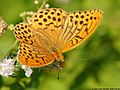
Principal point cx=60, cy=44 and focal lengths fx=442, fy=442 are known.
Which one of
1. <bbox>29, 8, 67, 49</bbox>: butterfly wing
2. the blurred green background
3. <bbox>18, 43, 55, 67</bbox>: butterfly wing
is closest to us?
<bbox>18, 43, 55, 67</bbox>: butterfly wing

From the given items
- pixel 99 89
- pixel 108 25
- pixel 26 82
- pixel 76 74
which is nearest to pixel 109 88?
pixel 99 89

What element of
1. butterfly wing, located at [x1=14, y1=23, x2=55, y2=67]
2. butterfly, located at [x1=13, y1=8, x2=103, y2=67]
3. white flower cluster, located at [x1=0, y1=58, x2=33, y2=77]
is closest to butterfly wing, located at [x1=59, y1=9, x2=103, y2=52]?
butterfly, located at [x1=13, y1=8, x2=103, y2=67]

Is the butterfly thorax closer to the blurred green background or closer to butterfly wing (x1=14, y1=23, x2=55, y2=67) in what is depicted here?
butterfly wing (x1=14, y1=23, x2=55, y2=67)

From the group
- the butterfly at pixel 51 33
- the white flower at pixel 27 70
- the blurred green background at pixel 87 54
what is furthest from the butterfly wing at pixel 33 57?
the blurred green background at pixel 87 54

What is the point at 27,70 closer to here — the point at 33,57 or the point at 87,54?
the point at 33,57

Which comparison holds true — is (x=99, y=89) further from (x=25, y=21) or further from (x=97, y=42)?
(x=25, y=21)

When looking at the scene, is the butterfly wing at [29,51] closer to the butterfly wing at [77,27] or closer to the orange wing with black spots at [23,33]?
the orange wing with black spots at [23,33]

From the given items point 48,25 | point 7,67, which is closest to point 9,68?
point 7,67
